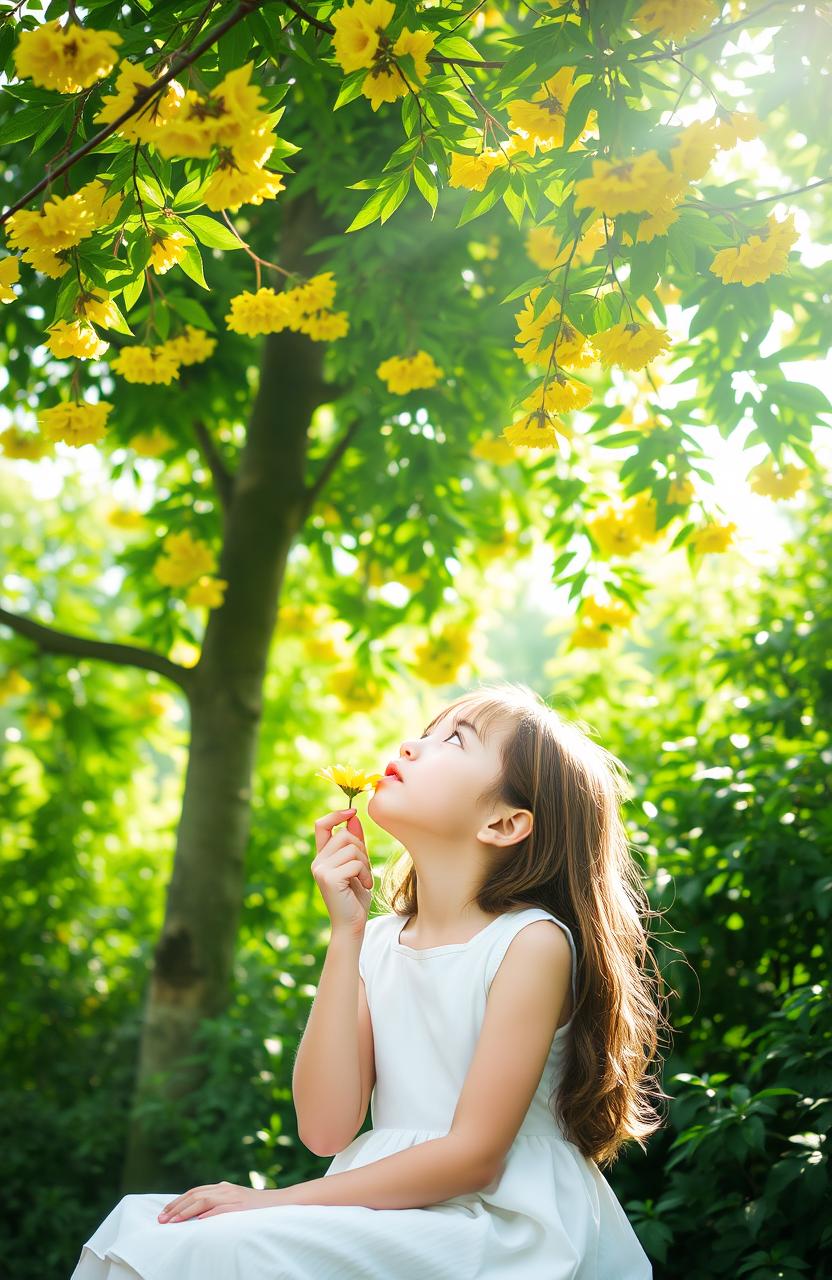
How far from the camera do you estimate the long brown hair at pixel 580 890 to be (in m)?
1.77

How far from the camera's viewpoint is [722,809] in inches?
108

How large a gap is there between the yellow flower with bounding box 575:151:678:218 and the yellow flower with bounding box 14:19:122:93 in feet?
2.06

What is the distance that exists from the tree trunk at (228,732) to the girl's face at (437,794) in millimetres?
1792

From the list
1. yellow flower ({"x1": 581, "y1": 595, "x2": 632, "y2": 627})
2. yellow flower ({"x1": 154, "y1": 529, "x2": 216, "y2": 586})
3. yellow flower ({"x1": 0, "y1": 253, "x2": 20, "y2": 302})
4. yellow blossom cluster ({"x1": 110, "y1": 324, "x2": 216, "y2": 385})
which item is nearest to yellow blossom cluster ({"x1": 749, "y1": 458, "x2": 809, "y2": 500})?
yellow flower ({"x1": 581, "y1": 595, "x2": 632, "y2": 627})

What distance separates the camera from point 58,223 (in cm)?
154

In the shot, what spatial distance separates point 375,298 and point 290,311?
693 mm

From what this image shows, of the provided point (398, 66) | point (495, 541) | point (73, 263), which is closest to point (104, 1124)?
point (495, 541)

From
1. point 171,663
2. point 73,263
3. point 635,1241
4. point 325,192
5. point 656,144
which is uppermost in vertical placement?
point 325,192

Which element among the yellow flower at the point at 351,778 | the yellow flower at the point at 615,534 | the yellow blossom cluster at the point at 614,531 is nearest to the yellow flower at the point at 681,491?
the yellow blossom cluster at the point at 614,531

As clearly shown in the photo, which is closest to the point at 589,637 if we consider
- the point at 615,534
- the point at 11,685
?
the point at 615,534

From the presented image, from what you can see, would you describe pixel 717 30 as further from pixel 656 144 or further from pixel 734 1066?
pixel 734 1066

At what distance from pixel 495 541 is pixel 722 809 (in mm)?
1881

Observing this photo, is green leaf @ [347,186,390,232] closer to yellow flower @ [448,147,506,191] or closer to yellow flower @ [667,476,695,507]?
yellow flower @ [448,147,506,191]

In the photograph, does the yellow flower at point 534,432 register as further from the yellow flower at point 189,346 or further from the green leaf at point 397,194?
the yellow flower at point 189,346
